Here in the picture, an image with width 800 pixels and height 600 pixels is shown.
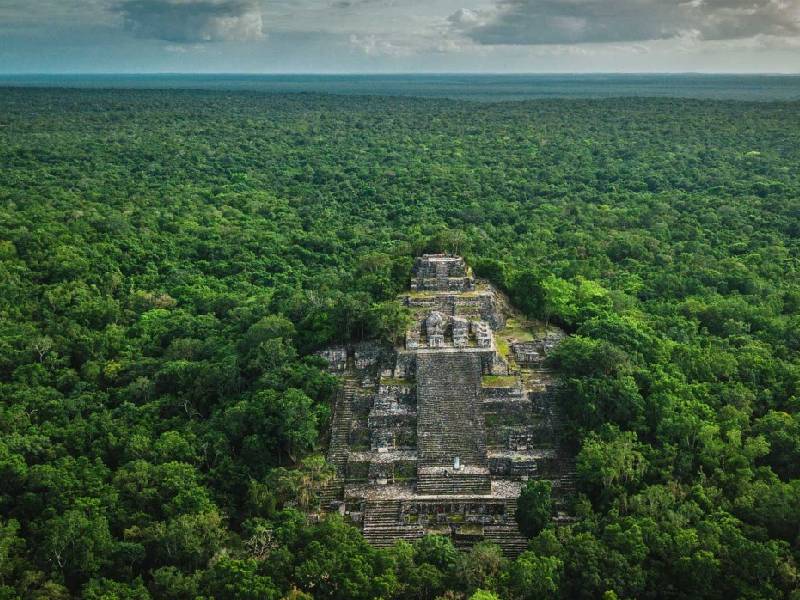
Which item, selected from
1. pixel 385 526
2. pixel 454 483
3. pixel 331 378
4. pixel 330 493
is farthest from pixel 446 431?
pixel 331 378

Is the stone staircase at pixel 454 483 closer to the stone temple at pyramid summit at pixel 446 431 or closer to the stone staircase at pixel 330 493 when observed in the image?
the stone temple at pyramid summit at pixel 446 431

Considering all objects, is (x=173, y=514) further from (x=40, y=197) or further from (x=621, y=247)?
(x=40, y=197)

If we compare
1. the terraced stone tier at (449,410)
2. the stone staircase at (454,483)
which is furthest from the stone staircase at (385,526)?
the terraced stone tier at (449,410)

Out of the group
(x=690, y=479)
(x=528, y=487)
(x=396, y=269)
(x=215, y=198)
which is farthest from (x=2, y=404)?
(x=215, y=198)

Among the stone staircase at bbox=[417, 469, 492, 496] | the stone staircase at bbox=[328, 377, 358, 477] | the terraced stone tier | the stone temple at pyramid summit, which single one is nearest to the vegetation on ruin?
the stone staircase at bbox=[328, 377, 358, 477]

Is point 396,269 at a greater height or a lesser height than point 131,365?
greater

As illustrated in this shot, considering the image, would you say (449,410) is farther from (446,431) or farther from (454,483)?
(454,483)

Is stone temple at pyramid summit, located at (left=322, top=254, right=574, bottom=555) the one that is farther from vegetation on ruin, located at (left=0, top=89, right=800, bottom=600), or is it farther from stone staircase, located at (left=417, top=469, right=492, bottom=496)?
vegetation on ruin, located at (left=0, top=89, right=800, bottom=600)
